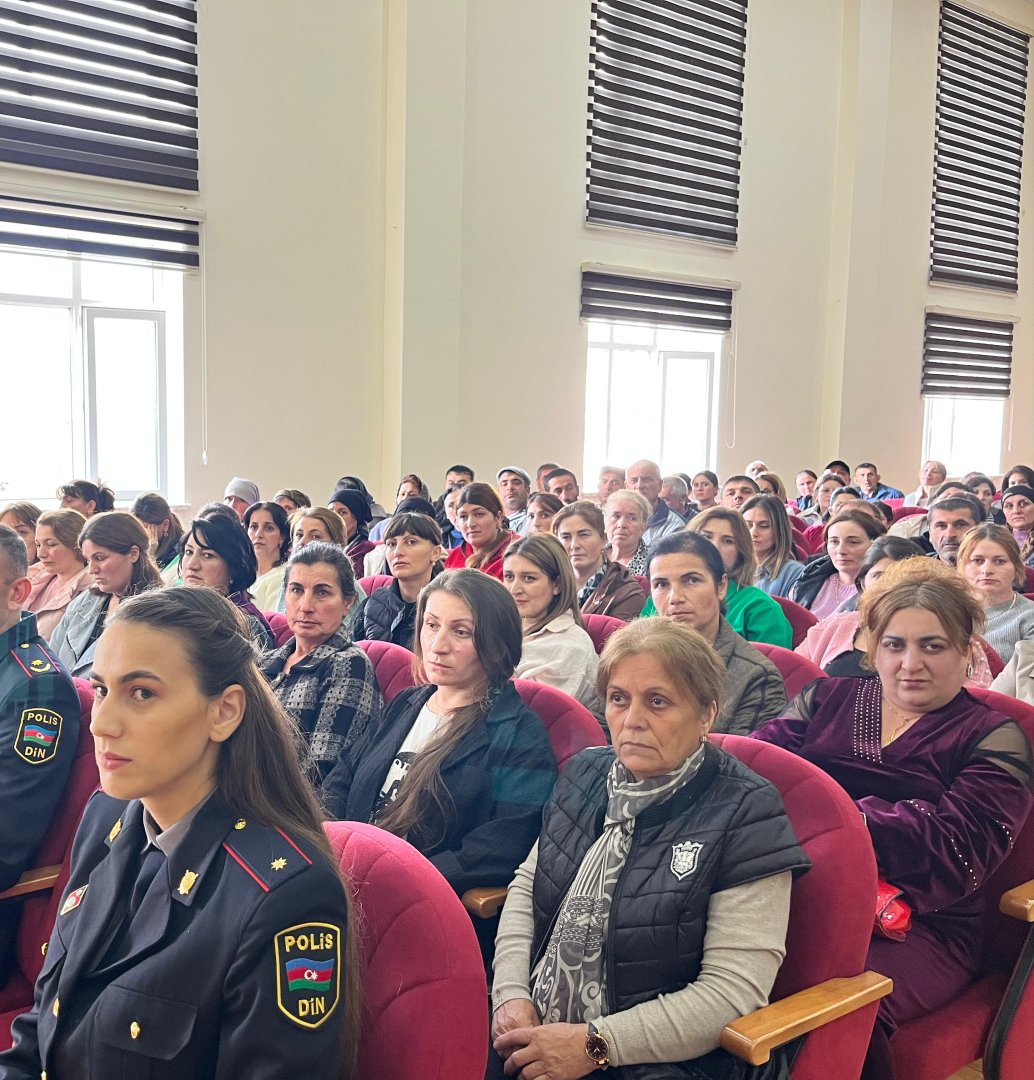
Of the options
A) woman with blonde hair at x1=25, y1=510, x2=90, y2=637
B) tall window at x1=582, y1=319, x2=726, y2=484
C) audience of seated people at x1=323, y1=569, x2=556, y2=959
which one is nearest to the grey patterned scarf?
audience of seated people at x1=323, y1=569, x2=556, y2=959

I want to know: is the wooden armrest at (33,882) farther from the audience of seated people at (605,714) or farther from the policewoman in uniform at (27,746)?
the audience of seated people at (605,714)

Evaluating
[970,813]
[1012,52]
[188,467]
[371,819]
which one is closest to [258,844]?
[371,819]

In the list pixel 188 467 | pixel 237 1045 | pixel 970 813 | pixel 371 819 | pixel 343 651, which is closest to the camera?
pixel 237 1045

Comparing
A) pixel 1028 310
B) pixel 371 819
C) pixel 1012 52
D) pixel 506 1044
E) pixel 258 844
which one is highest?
pixel 1012 52

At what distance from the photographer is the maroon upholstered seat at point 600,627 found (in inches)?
134

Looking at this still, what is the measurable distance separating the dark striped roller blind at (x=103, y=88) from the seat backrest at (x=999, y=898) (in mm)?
6326

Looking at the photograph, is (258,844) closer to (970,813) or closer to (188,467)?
(970,813)

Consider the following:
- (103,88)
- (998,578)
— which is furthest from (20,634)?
(103,88)

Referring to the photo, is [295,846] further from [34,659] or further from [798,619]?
[798,619]

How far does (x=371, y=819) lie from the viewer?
2.30 m

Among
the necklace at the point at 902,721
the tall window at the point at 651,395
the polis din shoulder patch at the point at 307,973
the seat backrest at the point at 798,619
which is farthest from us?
the tall window at the point at 651,395

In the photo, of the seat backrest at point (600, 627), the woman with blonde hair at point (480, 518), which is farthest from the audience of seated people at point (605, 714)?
the woman with blonde hair at point (480, 518)

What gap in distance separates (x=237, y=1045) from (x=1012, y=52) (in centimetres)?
1396

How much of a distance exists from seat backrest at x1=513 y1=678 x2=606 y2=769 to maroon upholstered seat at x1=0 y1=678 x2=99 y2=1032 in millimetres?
893
